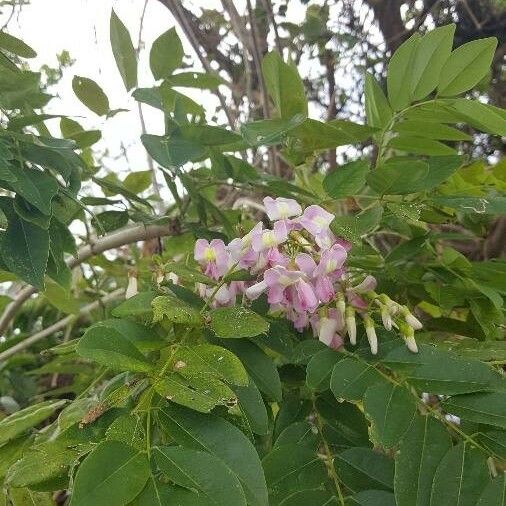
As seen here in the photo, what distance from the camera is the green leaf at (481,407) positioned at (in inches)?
15.2

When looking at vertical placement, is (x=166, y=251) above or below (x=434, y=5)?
below

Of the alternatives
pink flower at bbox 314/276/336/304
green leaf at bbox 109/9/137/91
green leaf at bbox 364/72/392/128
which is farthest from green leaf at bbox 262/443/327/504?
green leaf at bbox 109/9/137/91

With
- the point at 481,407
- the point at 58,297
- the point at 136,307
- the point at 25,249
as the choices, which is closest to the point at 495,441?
the point at 481,407

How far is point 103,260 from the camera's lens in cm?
99

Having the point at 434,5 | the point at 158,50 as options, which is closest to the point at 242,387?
the point at 158,50

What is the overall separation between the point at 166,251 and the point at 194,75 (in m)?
0.23

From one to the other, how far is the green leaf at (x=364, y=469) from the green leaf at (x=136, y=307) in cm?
15

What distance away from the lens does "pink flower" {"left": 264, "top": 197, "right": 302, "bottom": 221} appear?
50cm

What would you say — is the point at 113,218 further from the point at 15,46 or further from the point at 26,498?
the point at 26,498

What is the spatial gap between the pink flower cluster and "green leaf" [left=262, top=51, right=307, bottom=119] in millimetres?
117

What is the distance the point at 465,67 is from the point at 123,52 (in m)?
0.32

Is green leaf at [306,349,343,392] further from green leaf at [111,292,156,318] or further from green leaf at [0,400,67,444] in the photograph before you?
green leaf at [0,400,67,444]

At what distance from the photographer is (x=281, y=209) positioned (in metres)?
0.50

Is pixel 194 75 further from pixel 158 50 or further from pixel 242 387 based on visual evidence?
pixel 242 387
